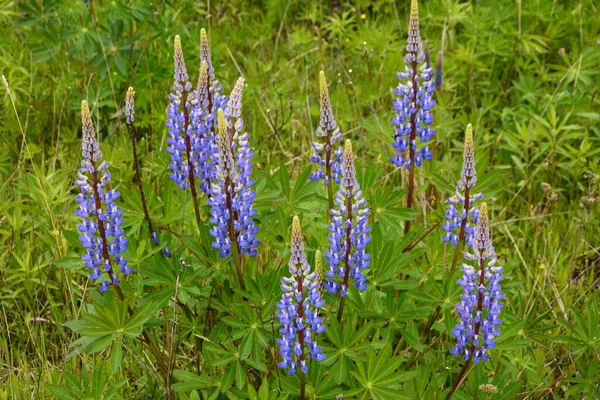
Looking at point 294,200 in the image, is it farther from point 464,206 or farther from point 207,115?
point 464,206

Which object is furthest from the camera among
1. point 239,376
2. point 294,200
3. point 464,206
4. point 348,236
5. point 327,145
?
point 294,200

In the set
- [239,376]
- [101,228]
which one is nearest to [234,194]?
[101,228]

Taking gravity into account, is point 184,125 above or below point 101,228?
above

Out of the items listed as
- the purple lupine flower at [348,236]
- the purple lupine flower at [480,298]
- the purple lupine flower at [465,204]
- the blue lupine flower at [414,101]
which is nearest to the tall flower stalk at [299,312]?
the purple lupine flower at [348,236]

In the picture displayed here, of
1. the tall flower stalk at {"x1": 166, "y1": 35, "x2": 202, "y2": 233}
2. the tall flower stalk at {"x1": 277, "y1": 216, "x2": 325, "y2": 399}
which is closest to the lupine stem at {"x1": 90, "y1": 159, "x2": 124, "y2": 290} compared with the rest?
the tall flower stalk at {"x1": 166, "y1": 35, "x2": 202, "y2": 233}

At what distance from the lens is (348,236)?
2.63 m

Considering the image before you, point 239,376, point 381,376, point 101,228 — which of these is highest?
point 101,228

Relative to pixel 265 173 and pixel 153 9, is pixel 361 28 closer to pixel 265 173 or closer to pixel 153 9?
pixel 153 9

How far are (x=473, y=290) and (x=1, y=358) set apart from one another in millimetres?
2047

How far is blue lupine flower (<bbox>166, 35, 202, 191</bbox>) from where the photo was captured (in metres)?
2.91

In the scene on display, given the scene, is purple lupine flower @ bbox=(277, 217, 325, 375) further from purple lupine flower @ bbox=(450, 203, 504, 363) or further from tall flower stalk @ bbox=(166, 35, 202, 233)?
tall flower stalk @ bbox=(166, 35, 202, 233)

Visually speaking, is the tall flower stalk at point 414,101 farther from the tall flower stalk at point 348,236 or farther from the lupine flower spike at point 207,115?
the lupine flower spike at point 207,115

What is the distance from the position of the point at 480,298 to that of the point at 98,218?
132cm

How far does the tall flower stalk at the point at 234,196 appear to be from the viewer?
264cm
